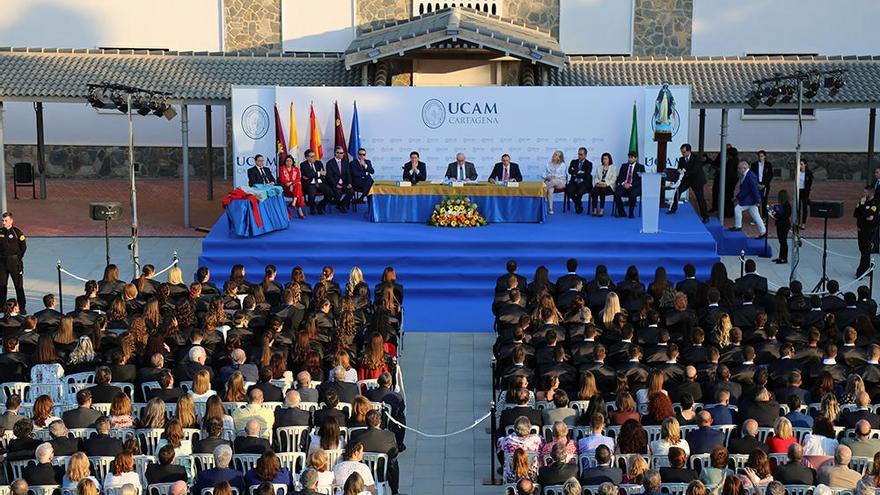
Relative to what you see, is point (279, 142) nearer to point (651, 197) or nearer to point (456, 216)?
point (456, 216)

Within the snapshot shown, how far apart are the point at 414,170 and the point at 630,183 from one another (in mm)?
3884

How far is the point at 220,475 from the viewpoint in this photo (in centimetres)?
1055

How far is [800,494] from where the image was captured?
413 inches

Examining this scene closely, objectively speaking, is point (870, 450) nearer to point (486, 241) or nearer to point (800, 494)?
point (800, 494)

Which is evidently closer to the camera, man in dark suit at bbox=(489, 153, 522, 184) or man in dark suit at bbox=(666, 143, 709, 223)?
man in dark suit at bbox=(489, 153, 522, 184)

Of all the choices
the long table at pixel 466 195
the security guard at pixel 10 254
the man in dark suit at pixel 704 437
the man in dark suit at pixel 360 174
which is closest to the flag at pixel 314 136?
the man in dark suit at pixel 360 174

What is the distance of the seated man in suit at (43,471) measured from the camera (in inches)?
420

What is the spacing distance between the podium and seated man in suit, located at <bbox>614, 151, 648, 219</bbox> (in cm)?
169

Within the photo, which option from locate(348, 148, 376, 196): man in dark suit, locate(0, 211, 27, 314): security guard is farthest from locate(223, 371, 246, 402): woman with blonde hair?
locate(348, 148, 376, 196): man in dark suit

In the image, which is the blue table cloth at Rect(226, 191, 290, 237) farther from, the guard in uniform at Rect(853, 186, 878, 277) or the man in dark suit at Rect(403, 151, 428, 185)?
the guard in uniform at Rect(853, 186, 878, 277)

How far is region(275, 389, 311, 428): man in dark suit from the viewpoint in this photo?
12.0m

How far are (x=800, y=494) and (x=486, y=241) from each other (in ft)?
36.3

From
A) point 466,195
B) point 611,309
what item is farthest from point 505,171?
point 611,309

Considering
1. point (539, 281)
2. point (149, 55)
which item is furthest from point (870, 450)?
point (149, 55)
